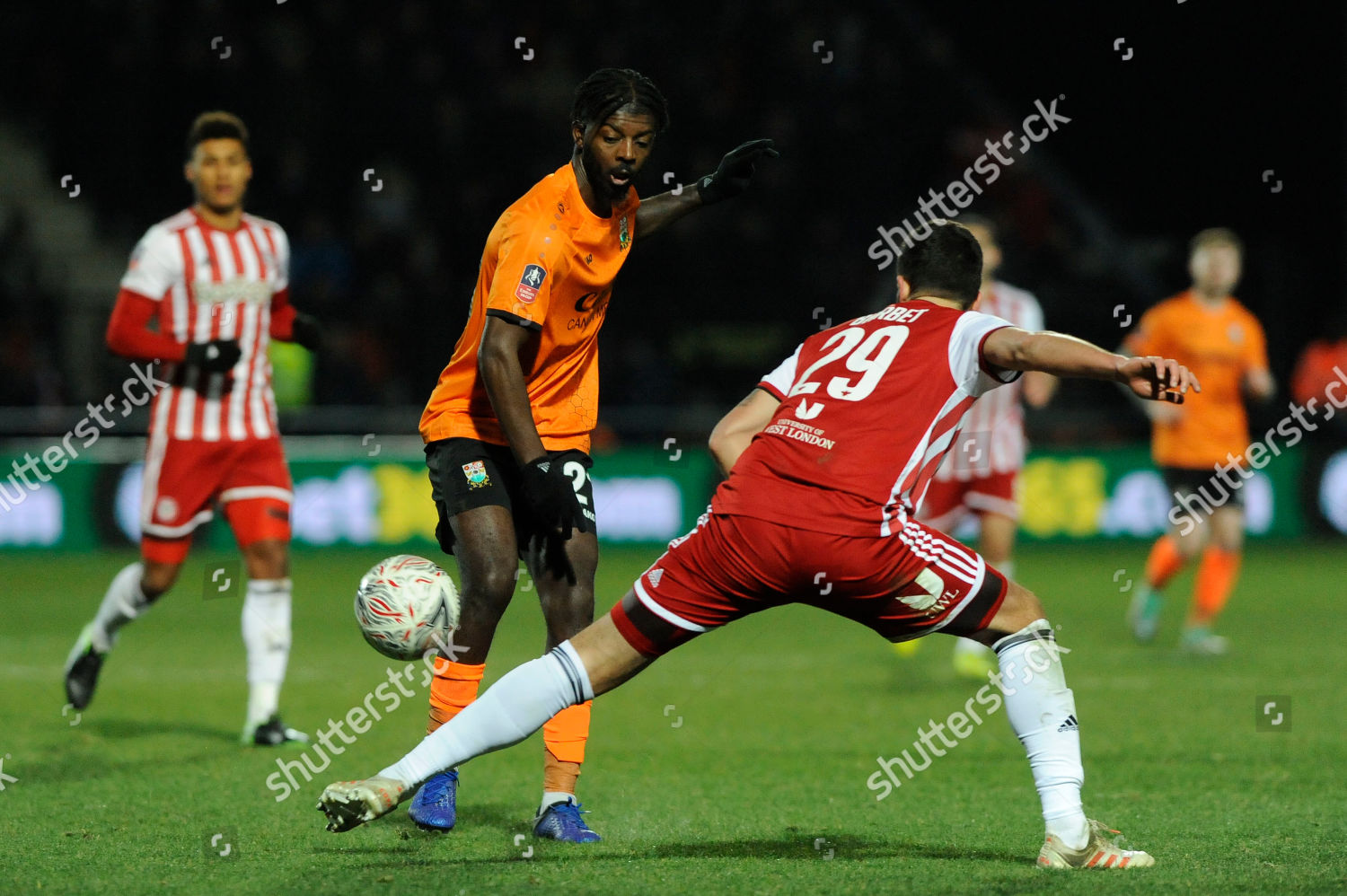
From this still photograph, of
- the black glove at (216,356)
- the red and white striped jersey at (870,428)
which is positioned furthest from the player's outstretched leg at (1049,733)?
the black glove at (216,356)

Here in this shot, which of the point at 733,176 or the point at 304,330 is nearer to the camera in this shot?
the point at 733,176

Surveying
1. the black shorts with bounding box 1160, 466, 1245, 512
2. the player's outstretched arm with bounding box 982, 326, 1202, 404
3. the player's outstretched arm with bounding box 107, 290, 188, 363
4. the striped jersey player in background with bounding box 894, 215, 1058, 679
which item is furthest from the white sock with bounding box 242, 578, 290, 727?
the black shorts with bounding box 1160, 466, 1245, 512

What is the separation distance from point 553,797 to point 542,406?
4.02ft

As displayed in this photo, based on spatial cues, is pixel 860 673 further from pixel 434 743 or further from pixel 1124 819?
pixel 434 743

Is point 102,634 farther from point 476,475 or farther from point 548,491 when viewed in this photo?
point 548,491

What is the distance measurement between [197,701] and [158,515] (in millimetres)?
1479

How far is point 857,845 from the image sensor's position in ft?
16.0

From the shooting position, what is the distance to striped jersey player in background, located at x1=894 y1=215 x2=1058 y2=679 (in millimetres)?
8742

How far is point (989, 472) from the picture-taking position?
8.77m

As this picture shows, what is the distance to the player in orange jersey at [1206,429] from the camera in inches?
388

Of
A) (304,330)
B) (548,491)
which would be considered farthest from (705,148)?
(548,491)

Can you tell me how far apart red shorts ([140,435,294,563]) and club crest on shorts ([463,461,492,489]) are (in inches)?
86.1

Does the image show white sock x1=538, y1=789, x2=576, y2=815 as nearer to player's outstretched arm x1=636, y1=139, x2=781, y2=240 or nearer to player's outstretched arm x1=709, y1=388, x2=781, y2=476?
player's outstretched arm x1=709, y1=388, x2=781, y2=476

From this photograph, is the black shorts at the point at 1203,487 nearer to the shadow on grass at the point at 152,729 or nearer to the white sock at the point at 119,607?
the shadow on grass at the point at 152,729
